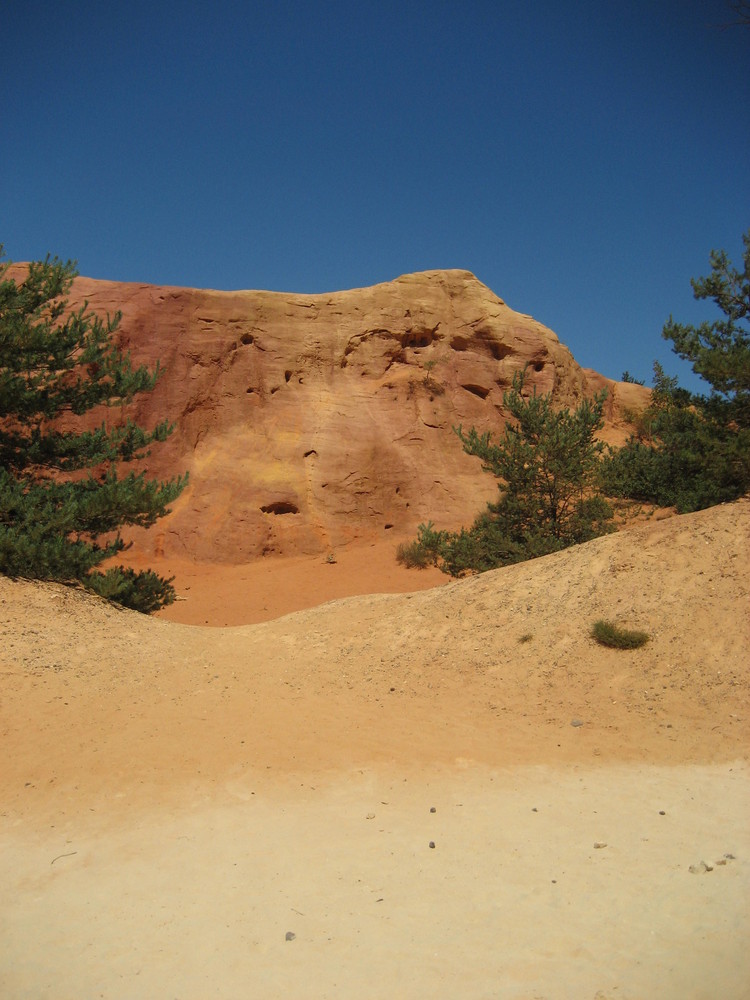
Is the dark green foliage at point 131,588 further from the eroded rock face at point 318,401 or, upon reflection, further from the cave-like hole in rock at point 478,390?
the cave-like hole in rock at point 478,390

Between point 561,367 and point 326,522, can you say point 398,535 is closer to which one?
point 326,522

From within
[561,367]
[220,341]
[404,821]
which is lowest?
[404,821]

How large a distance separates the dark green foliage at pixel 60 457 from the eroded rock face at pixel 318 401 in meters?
7.80

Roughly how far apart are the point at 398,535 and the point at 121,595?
10.1 meters

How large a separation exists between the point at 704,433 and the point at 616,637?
5582 mm

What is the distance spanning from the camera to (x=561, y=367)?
25.1 m

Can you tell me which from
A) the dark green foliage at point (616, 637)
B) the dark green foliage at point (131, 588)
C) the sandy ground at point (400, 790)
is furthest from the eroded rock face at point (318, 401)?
the dark green foliage at point (616, 637)

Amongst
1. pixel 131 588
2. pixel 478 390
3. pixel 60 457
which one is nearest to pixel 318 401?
pixel 478 390

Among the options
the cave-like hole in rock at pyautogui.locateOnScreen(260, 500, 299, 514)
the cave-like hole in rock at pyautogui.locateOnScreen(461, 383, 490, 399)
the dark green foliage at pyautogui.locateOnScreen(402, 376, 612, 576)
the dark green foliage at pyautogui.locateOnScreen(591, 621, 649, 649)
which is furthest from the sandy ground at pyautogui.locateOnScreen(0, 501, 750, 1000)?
the cave-like hole in rock at pyautogui.locateOnScreen(461, 383, 490, 399)

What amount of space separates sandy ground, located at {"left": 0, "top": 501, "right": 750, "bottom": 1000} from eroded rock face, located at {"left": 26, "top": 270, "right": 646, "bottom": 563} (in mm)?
9816

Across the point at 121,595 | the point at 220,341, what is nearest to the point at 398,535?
the point at 220,341

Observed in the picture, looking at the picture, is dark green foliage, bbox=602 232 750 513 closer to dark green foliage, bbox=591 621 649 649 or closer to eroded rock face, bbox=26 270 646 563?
dark green foliage, bbox=591 621 649 649

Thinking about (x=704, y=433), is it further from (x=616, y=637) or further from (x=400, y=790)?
(x=400, y=790)

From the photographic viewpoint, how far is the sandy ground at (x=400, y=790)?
397cm
